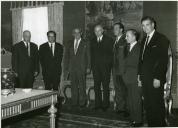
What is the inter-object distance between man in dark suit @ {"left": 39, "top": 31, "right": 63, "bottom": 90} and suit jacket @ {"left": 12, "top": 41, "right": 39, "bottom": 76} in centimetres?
19

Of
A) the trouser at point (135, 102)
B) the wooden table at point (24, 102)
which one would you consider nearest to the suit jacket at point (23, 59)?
the wooden table at point (24, 102)

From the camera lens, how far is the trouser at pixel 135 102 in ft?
14.2

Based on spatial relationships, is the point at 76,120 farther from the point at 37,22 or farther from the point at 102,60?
the point at 37,22

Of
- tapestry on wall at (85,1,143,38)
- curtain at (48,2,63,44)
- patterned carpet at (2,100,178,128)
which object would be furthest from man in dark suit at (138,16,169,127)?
curtain at (48,2,63,44)

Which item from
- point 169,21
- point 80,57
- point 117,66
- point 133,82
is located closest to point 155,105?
point 133,82

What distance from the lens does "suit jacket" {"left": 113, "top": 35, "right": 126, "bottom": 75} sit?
16.3 feet

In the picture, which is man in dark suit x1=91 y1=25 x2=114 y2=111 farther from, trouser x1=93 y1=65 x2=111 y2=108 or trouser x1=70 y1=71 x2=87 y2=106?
trouser x1=70 y1=71 x2=87 y2=106

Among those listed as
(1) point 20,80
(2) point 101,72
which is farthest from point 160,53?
(1) point 20,80

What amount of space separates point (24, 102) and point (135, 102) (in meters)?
1.74

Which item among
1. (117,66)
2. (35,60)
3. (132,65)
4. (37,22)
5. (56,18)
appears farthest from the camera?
(37,22)

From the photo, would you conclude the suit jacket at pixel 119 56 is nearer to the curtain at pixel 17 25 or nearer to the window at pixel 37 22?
the window at pixel 37 22

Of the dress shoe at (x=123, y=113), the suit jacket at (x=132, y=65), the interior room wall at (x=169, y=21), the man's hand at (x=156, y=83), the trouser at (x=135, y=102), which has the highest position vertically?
the interior room wall at (x=169, y=21)

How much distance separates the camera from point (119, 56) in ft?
16.4

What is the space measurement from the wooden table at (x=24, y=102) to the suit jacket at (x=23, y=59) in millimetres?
2240
